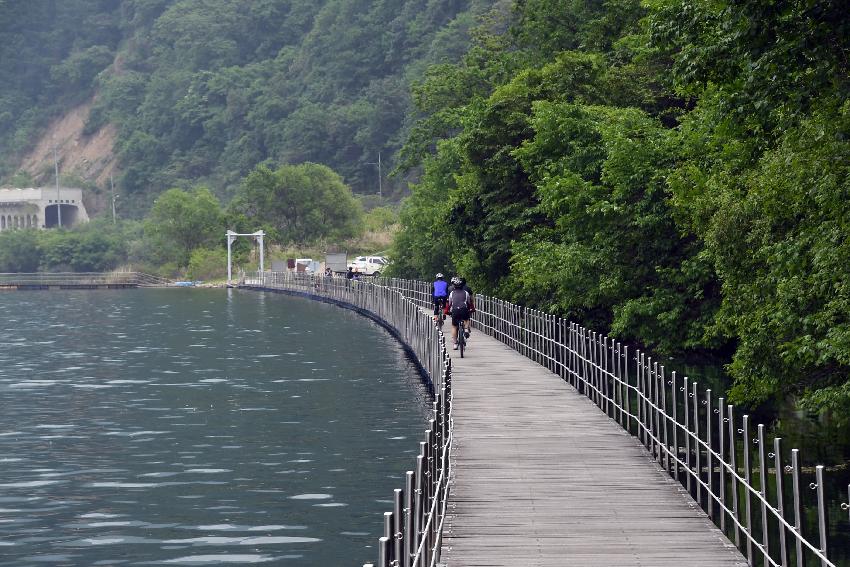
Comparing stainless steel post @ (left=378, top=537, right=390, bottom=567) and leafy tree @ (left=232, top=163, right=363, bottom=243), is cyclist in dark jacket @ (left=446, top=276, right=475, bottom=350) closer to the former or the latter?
stainless steel post @ (left=378, top=537, right=390, bottom=567)

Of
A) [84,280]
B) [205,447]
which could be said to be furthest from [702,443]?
[84,280]

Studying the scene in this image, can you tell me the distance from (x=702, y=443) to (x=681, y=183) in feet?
53.5

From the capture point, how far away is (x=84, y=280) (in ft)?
566

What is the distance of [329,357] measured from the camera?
201 feet

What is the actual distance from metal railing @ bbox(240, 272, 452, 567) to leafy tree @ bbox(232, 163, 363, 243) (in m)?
36.0

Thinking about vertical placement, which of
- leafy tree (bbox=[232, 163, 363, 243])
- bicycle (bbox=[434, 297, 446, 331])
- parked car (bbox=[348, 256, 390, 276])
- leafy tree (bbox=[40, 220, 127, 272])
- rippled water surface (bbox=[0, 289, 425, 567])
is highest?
leafy tree (bbox=[232, 163, 363, 243])

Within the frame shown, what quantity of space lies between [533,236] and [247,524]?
87.9 feet

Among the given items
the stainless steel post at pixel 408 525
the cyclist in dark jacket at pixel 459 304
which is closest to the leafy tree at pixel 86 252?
the cyclist in dark jacket at pixel 459 304

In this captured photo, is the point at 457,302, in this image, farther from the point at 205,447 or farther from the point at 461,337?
the point at 205,447

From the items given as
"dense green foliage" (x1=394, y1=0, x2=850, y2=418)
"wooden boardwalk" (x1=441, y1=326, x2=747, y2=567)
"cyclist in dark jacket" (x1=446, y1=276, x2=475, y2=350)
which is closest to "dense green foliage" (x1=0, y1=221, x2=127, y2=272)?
"dense green foliage" (x1=394, y1=0, x2=850, y2=418)

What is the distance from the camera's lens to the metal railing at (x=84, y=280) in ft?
546

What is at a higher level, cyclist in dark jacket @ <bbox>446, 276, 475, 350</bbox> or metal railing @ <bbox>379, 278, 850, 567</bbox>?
cyclist in dark jacket @ <bbox>446, 276, 475, 350</bbox>

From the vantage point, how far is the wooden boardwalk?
16.1 m

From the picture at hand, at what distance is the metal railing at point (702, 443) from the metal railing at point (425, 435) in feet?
Answer: 8.83
